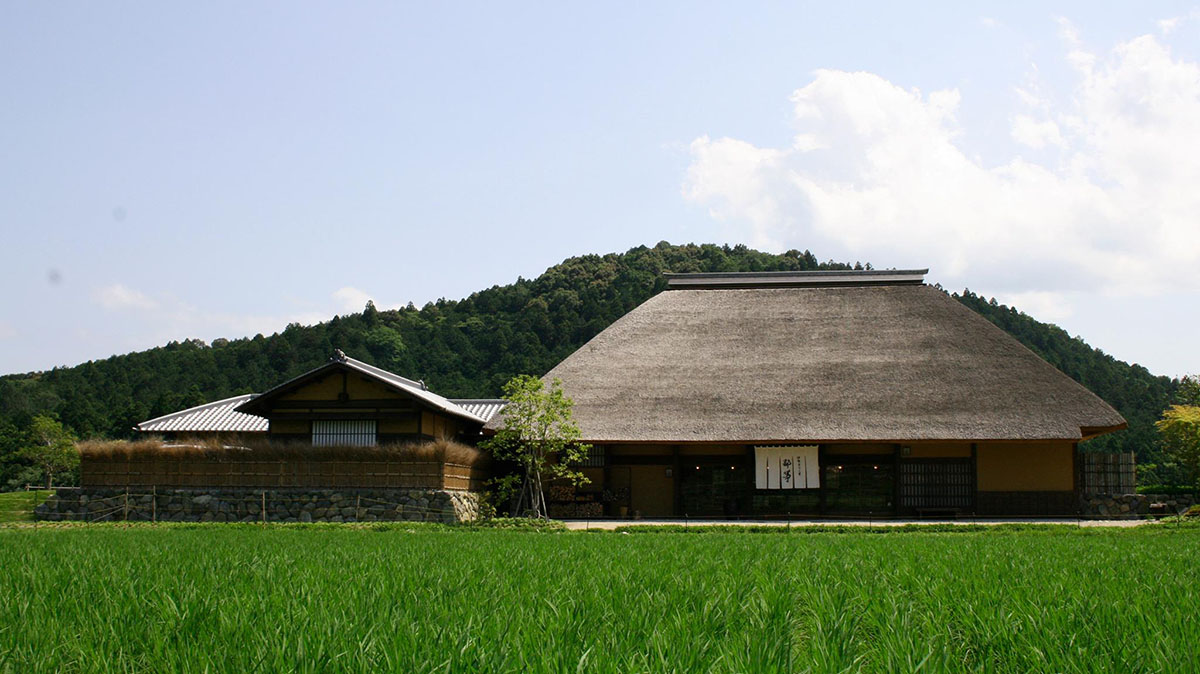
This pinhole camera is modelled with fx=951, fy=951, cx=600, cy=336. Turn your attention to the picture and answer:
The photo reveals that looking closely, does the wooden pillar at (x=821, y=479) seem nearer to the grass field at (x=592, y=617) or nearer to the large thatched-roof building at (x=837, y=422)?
the large thatched-roof building at (x=837, y=422)

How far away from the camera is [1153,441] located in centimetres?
4431

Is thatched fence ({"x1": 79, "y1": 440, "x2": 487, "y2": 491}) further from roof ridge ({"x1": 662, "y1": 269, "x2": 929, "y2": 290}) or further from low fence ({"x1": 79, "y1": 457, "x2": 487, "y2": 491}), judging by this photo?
roof ridge ({"x1": 662, "y1": 269, "x2": 929, "y2": 290})

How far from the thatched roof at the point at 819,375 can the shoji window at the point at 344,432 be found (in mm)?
3169

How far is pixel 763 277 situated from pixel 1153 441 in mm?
24559

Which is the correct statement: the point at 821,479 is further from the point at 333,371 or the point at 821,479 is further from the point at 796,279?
the point at 333,371

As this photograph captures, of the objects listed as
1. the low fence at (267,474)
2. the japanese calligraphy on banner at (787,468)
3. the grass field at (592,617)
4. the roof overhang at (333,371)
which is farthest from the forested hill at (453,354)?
the grass field at (592,617)

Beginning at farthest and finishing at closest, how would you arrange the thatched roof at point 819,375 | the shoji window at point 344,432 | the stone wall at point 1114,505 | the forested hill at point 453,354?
the forested hill at point 453,354
the shoji window at point 344,432
the stone wall at point 1114,505
the thatched roof at point 819,375

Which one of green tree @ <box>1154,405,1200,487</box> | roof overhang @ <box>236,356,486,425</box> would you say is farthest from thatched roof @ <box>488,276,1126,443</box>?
green tree @ <box>1154,405,1200,487</box>

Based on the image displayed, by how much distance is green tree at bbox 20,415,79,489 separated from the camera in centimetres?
4041

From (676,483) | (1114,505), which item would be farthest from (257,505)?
(1114,505)

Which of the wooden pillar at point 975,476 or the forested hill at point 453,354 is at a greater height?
the forested hill at point 453,354

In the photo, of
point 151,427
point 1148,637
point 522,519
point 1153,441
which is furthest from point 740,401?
point 1153,441

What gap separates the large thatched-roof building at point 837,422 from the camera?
2359 centimetres

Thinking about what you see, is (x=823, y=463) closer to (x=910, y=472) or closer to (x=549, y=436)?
(x=910, y=472)
